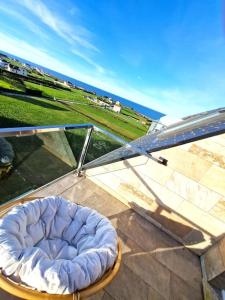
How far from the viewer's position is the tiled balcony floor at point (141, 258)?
1747 millimetres

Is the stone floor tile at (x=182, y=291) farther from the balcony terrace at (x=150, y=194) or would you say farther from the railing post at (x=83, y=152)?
the railing post at (x=83, y=152)

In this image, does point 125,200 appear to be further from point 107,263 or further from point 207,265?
point 107,263

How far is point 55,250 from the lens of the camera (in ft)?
4.59

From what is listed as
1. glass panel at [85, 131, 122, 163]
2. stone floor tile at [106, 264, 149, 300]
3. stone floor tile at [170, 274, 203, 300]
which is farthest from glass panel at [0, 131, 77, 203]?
stone floor tile at [170, 274, 203, 300]

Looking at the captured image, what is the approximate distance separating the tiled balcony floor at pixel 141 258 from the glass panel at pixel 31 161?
0.64 ft

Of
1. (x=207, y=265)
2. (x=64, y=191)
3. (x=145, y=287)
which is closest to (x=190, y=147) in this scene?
(x=207, y=265)

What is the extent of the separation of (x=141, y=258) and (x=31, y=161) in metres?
1.88

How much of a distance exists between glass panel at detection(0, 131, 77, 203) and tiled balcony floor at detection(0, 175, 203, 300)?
195 millimetres

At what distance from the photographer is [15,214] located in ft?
4.00

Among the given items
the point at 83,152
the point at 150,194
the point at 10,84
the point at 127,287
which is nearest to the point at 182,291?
the point at 127,287

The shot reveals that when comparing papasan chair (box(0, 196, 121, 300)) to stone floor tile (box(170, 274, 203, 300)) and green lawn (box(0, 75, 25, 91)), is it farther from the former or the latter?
green lawn (box(0, 75, 25, 91))

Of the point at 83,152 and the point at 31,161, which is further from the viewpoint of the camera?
the point at 83,152

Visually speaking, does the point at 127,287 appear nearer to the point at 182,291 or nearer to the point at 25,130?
the point at 182,291

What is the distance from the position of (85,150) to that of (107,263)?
2.13m
